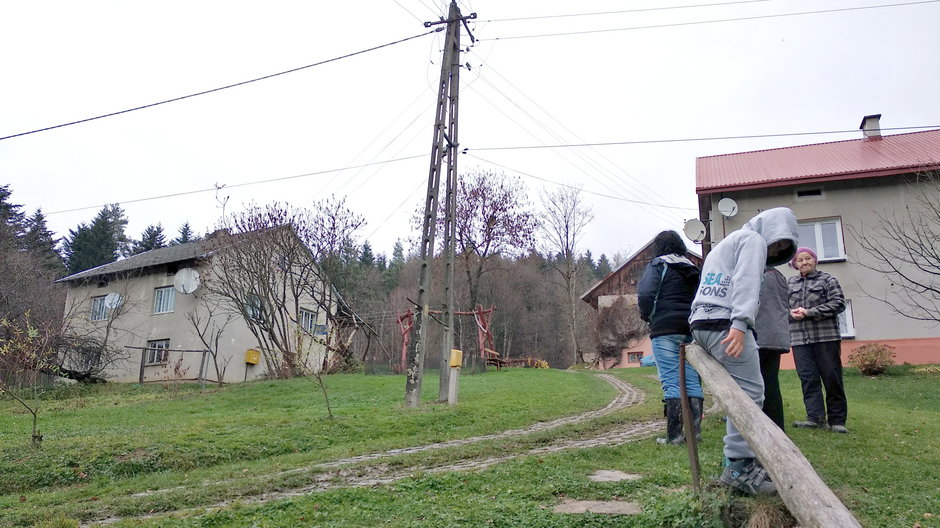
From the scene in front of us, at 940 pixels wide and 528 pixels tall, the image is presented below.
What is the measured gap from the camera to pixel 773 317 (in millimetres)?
4535

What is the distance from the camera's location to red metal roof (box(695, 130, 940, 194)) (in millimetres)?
18234

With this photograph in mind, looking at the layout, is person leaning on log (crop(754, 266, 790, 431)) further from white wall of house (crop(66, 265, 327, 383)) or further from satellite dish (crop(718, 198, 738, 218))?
white wall of house (crop(66, 265, 327, 383))

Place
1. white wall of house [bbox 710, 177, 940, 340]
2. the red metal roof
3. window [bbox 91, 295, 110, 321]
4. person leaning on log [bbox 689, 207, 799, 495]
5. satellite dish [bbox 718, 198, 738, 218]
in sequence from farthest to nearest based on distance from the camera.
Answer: window [bbox 91, 295, 110, 321] → the red metal roof → satellite dish [bbox 718, 198, 738, 218] → white wall of house [bbox 710, 177, 940, 340] → person leaning on log [bbox 689, 207, 799, 495]

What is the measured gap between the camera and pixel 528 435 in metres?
7.21

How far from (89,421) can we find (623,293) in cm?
3212

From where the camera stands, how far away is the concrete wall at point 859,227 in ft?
57.0

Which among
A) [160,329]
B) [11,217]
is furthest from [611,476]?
[11,217]

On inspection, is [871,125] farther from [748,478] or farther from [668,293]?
[748,478]

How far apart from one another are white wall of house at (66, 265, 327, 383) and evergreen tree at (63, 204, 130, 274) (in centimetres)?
2353

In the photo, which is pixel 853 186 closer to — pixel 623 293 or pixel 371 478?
pixel 371 478

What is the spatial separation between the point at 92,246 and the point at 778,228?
184 feet

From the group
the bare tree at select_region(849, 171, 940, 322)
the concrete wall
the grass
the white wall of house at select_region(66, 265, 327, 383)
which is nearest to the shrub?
the bare tree at select_region(849, 171, 940, 322)

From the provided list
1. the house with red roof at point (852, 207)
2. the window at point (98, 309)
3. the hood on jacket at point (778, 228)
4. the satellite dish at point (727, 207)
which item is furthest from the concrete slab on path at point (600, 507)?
the window at point (98, 309)

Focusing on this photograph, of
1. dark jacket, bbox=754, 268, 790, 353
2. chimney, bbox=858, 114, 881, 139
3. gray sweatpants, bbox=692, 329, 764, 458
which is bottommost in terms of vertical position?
gray sweatpants, bbox=692, 329, 764, 458
